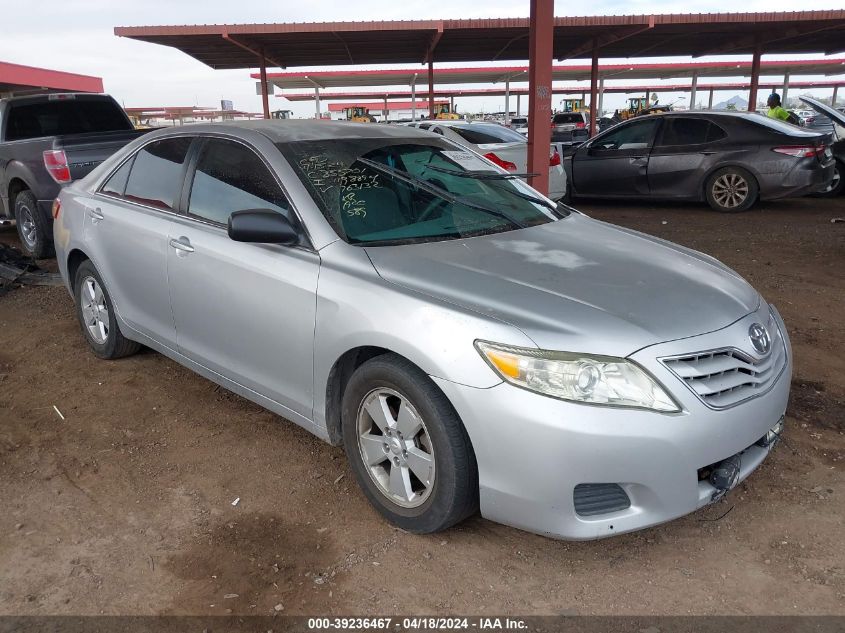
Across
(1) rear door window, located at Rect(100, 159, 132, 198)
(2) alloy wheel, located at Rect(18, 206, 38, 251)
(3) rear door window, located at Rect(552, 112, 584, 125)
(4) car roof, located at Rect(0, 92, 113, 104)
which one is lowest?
(2) alloy wheel, located at Rect(18, 206, 38, 251)

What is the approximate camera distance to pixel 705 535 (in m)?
2.75

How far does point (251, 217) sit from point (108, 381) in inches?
85.2

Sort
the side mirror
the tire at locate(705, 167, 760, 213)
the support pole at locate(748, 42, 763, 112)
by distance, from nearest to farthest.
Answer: the side mirror → the tire at locate(705, 167, 760, 213) → the support pole at locate(748, 42, 763, 112)

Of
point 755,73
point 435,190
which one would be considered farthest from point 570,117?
point 435,190

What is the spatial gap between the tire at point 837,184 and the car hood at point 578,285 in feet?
31.3

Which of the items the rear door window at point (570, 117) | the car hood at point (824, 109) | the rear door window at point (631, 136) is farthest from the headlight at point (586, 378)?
the rear door window at point (570, 117)

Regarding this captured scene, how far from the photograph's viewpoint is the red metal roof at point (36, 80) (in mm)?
24750

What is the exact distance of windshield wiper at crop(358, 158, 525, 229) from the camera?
3.45 meters

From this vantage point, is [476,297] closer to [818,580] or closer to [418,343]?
[418,343]

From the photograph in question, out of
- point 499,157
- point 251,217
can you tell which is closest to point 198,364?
point 251,217

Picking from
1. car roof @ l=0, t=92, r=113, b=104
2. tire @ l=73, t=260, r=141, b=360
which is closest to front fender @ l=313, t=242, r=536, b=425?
tire @ l=73, t=260, r=141, b=360

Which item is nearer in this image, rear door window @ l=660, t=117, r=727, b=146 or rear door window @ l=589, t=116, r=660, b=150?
rear door window @ l=660, t=117, r=727, b=146

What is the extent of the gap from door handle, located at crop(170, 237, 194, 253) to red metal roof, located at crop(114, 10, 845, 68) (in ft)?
47.2

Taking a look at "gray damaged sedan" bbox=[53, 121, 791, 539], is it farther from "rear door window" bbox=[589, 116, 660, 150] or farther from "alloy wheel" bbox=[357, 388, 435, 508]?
"rear door window" bbox=[589, 116, 660, 150]
